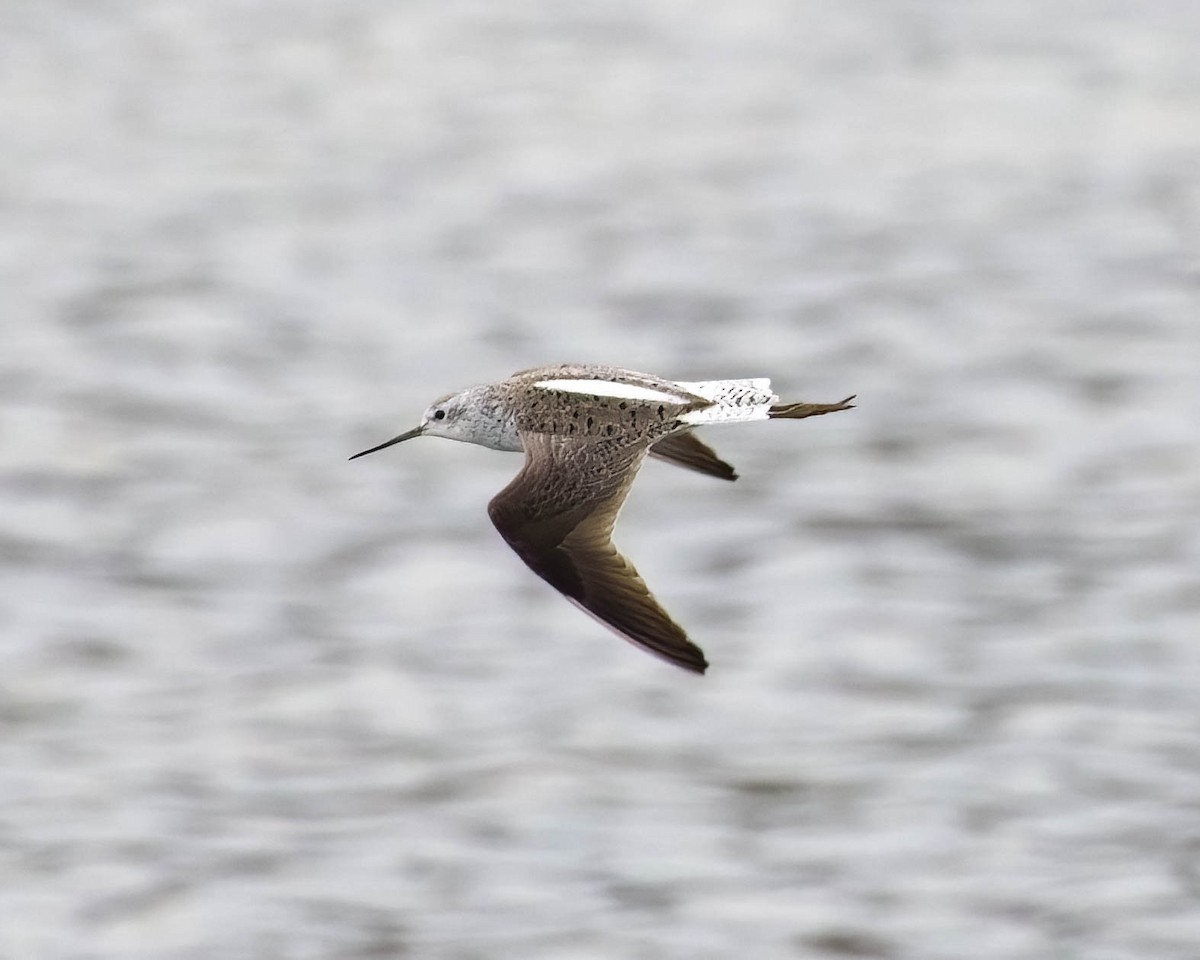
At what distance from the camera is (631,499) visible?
21.6m

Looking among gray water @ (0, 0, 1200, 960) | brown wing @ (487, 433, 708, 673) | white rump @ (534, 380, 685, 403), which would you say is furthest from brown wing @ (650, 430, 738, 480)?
gray water @ (0, 0, 1200, 960)

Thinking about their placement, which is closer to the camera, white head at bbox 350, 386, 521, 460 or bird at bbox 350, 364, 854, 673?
bird at bbox 350, 364, 854, 673

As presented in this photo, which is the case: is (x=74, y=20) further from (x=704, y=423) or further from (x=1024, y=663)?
(x=704, y=423)

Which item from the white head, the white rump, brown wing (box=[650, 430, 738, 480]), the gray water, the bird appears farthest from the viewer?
the gray water

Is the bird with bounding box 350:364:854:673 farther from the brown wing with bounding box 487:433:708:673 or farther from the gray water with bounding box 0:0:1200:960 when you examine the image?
the gray water with bounding box 0:0:1200:960

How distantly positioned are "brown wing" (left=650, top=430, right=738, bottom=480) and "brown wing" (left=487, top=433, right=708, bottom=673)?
878mm

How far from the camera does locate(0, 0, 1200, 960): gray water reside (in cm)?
1672

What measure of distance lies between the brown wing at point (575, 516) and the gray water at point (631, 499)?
22.5 ft

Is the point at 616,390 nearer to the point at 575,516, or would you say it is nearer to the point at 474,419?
the point at 575,516

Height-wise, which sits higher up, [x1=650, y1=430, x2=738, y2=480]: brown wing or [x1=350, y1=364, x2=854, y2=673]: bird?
[x1=650, y1=430, x2=738, y2=480]: brown wing

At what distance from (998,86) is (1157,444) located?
8.03 metres

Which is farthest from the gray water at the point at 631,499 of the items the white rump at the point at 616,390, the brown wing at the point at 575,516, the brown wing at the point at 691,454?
the white rump at the point at 616,390

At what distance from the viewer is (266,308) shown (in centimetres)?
2542

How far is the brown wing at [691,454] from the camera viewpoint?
10.1 meters
